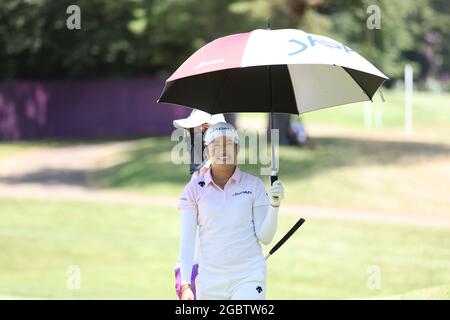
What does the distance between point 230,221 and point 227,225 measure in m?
0.03

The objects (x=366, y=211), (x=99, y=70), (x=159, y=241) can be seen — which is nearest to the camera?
(x=159, y=241)

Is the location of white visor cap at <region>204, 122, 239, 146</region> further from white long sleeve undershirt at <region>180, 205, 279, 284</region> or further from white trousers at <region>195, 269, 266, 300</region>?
white trousers at <region>195, 269, 266, 300</region>

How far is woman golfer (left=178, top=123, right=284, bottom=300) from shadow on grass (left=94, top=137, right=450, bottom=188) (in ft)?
60.4

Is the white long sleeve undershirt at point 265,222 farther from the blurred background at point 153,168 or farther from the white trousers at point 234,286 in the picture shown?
the blurred background at point 153,168

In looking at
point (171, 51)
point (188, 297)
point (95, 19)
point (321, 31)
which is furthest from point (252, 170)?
point (188, 297)

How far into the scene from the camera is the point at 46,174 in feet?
94.6

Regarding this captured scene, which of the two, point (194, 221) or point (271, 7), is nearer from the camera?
point (194, 221)

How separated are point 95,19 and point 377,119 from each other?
49.1 ft

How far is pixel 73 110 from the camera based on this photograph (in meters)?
41.5

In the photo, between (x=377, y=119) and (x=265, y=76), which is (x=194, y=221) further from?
(x=377, y=119)

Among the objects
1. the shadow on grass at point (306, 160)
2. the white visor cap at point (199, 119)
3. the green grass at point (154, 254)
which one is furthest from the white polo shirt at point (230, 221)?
the shadow on grass at point (306, 160)

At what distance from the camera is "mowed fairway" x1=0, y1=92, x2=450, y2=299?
13.6 m

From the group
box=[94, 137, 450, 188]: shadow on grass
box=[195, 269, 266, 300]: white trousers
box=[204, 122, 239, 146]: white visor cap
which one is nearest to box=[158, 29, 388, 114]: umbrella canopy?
box=[204, 122, 239, 146]: white visor cap

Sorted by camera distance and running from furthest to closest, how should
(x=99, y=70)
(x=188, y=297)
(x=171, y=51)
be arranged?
(x=99, y=70) < (x=171, y=51) < (x=188, y=297)
